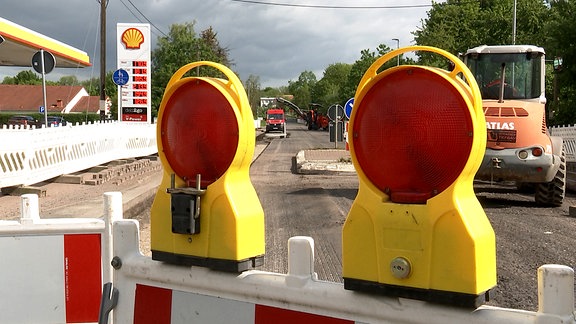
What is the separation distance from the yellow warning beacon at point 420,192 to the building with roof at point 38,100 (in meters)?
103

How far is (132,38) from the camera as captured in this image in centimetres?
2791

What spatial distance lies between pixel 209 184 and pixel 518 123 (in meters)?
9.06

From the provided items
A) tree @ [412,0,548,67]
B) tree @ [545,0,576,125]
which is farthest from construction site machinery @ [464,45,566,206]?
tree @ [412,0,548,67]

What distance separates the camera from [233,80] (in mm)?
2359

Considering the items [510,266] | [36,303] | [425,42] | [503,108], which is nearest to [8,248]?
[36,303]

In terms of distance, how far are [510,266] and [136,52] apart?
2411 centimetres

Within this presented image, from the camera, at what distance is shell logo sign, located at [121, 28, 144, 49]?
2786 centimetres

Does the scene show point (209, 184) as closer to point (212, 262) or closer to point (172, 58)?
point (212, 262)

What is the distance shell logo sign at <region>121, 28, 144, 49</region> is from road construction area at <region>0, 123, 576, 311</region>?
12.4 meters

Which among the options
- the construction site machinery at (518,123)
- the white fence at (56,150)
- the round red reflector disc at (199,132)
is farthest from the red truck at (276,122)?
the round red reflector disc at (199,132)

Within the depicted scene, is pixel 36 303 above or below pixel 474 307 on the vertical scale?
below

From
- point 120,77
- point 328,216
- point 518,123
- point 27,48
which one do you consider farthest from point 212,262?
point 27,48

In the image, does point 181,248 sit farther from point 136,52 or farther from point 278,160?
point 136,52

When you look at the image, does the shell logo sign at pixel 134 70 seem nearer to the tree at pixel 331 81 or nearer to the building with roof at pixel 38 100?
the building with roof at pixel 38 100
